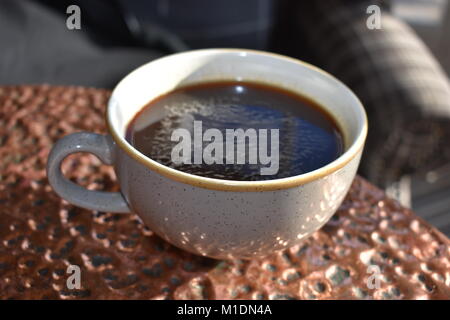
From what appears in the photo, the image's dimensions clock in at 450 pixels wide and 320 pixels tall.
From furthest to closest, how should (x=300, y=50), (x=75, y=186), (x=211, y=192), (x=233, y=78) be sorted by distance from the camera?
(x=300, y=50)
(x=233, y=78)
(x=75, y=186)
(x=211, y=192)

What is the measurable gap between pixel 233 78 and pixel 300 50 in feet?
2.01

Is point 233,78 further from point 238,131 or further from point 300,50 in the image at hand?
point 300,50

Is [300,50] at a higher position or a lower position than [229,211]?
lower

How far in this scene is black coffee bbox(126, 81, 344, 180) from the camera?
0.57 metres

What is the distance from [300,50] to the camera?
4.25 feet

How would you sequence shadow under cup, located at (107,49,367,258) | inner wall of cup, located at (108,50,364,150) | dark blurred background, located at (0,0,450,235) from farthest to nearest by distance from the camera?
dark blurred background, located at (0,0,450,235) < inner wall of cup, located at (108,50,364,150) < shadow under cup, located at (107,49,367,258)

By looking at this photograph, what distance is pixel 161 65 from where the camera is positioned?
67 cm

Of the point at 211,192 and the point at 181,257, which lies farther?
the point at 181,257

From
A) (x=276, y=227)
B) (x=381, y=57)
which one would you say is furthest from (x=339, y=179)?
(x=381, y=57)

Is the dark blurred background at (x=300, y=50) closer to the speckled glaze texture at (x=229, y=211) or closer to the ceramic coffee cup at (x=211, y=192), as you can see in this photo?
the ceramic coffee cup at (x=211, y=192)

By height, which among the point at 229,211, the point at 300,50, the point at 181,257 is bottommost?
the point at 300,50

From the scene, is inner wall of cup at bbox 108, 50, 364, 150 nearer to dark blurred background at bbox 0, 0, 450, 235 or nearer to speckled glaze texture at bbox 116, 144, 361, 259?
speckled glaze texture at bbox 116, 144, 361, 259

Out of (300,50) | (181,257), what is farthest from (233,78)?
(300,50)

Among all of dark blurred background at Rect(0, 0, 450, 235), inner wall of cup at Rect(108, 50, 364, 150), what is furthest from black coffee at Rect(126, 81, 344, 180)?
dark blurred background at Rect(0, 0, 450, 235)
